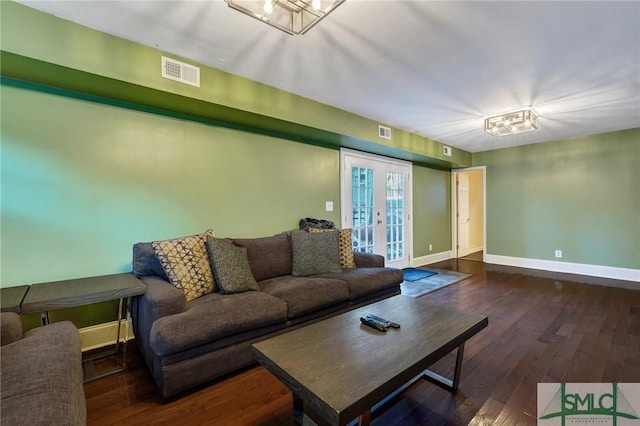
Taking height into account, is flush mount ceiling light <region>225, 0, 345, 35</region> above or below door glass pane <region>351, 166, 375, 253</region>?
above

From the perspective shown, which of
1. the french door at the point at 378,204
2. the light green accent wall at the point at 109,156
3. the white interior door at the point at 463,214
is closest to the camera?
the light green accent wall at the point at 109,156

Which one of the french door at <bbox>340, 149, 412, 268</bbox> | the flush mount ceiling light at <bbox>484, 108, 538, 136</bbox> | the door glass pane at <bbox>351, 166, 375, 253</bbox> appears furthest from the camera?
the door glass pane at <bbox>351, 166, 375, 253</bbox>

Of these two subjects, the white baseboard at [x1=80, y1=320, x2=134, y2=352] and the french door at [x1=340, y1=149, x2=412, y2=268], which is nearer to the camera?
the white baseboard at [x1=80, y1=320, x2=134, y2=352]

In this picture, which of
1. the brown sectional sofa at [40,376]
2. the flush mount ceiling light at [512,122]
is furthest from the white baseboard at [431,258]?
the brown sectional sofa at [40,376]

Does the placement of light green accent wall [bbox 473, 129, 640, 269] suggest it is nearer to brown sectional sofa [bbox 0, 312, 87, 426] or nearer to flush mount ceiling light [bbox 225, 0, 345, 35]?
flush mount ceiling light [bbox 225, 0, 345, 35]

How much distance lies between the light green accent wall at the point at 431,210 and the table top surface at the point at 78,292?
475cm

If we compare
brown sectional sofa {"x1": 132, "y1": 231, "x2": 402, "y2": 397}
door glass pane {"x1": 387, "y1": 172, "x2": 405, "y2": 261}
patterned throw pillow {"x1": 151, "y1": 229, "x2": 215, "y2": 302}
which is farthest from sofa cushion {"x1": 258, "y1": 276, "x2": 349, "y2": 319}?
door glass pane {"x1": 387, "y1": 172, "x2": 405, "y2": 261}

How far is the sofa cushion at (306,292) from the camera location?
225cm

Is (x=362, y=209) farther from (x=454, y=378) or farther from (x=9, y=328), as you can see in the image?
(x=9, y=328)

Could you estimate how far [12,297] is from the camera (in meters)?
1.71

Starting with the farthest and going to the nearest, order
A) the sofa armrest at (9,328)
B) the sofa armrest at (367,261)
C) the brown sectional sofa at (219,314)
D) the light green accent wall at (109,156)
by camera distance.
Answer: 1. the sofa armrest at (367,261)
2. the light green accent wall at (109,156)
3. the brown sectional sofa at (219,314)
4. the sofa armrest at (9,328)

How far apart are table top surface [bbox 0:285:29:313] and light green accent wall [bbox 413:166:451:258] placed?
527cm

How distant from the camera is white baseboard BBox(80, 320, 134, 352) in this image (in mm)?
2258

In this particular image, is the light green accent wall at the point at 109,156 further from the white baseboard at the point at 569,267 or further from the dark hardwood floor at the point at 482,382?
the white baseboard at the point at 569,267
